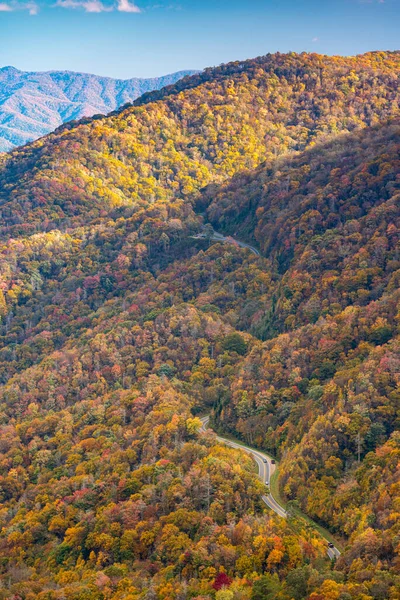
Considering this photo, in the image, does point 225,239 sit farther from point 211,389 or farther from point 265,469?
point 265,469

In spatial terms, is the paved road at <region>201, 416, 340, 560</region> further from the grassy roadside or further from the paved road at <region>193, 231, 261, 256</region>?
the paved road at <region>193, 231, 261, 256</region>

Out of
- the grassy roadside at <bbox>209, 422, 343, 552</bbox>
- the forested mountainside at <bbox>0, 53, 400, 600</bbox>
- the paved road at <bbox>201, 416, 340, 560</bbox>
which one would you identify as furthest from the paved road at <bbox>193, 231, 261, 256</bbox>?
the grassy roadside at <bbox>209, 422, 343, 552</bbox>

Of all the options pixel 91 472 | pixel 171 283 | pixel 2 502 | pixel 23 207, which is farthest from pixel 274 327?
pixel 23 207

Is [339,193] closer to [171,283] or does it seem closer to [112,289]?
[171,283]

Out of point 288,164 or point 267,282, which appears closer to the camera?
point 267,282

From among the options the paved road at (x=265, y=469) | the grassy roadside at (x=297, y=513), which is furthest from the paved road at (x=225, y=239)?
the grassy roadside at (x=297, y=513)

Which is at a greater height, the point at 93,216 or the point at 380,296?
the point at 93,216
